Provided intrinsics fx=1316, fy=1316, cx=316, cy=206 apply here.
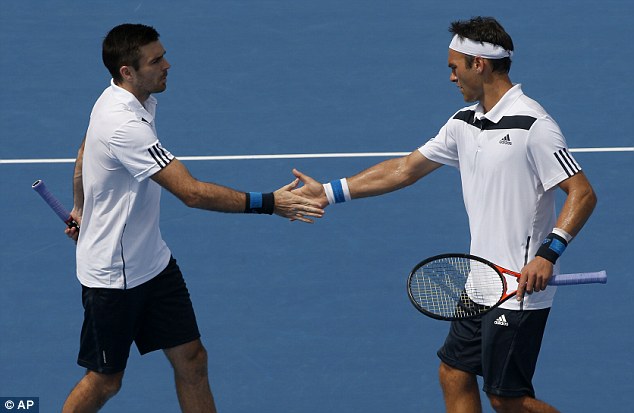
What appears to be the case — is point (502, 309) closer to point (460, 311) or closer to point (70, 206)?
point (460, 311)

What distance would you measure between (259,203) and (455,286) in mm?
1097

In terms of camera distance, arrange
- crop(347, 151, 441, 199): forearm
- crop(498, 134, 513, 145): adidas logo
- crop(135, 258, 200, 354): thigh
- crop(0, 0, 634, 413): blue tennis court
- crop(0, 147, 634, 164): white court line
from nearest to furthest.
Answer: crop(498, 134, 513, 145): adidas logo < crop(135, 258, 200, 354): thigh < crop(347, 151, 441, 199): forearm < crop(0, 0, 634, 413): blue tennis court < crop(0, 147, 634, 164): white court line

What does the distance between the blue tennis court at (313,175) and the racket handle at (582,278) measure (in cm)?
158

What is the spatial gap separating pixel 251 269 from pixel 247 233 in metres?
0.48

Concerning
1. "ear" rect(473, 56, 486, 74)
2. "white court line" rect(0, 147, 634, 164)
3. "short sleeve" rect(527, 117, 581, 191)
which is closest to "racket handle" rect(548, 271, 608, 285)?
"short sleeve" rect(527, 117, 581, 191)

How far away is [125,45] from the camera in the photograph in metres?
6.54

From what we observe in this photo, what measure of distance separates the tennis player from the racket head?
0.92 meters

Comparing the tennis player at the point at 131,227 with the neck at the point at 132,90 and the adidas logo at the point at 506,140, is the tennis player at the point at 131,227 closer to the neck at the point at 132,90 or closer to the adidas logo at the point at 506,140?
the neck at the point at 132,90

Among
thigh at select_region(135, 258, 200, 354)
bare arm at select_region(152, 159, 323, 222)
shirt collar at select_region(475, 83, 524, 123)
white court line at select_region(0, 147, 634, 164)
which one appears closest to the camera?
shirt collar at select_region(475, 83, 524, 123)

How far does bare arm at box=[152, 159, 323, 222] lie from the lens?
6.42 meters

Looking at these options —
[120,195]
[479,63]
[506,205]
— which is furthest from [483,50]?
[120,195]

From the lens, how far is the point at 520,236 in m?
6.26

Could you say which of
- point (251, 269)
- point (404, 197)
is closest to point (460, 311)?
point (251, 269)

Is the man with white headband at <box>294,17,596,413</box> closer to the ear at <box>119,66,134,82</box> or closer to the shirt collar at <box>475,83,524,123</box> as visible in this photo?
the shirt collar at <box>475,83,524,123</box>
